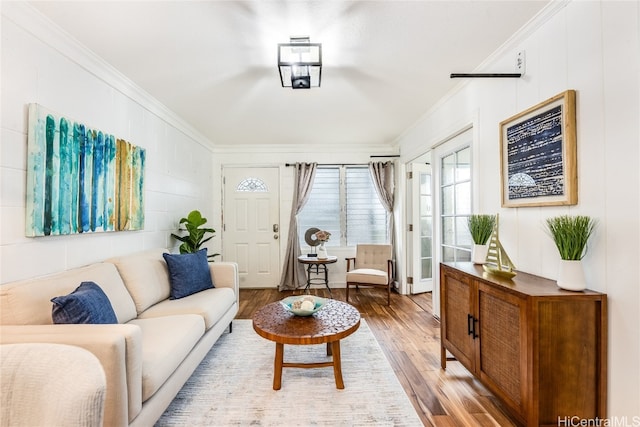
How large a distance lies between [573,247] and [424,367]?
1.45 metres

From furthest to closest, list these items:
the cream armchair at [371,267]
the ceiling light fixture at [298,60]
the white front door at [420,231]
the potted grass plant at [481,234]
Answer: the white front door at [420,231]
the cream armchair at [371,267]
the potted grass plant at [481,234]
the ceiling light fixture at [298,60]

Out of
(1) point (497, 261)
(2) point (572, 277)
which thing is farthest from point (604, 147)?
(1) point (497, 261)

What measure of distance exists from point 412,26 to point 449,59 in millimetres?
593

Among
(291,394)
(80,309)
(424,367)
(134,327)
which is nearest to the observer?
(134,327)

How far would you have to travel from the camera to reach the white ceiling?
170 cm

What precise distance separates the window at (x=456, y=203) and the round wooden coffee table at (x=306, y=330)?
143cm

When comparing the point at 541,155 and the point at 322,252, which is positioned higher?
the point at 541,155

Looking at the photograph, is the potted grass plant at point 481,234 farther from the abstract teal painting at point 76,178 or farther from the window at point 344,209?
the abstract teal painting at point 76,178

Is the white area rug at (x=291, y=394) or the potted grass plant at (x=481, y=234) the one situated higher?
the potted grass plant at (x=481, y=234)

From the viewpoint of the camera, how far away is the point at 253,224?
495 cm

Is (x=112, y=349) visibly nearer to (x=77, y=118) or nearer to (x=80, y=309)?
(x=80, y=309)

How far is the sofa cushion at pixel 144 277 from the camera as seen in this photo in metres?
2.23

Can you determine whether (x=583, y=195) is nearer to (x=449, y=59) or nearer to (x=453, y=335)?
(x=453, y=335)

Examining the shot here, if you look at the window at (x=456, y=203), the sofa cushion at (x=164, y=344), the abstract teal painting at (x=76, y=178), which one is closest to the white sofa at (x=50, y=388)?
the sofa cushion at (x=164, y=344)
